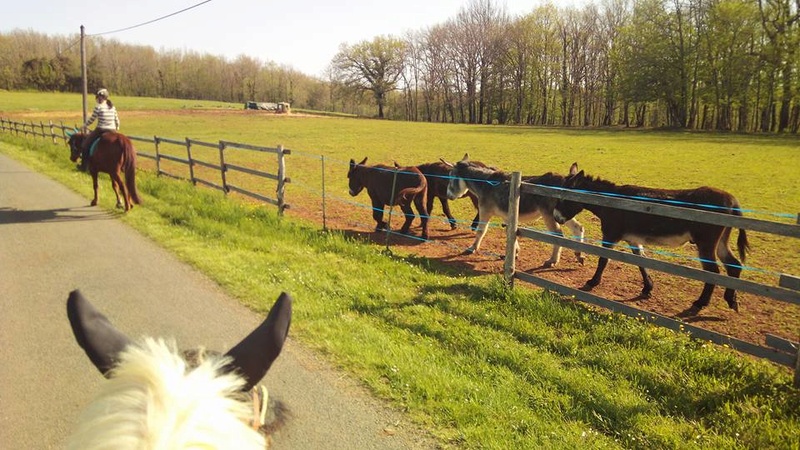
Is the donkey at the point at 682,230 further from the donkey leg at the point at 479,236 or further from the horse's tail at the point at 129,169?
the horse's tail at the point at 129,169

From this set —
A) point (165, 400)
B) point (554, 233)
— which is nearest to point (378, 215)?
point (554, 233)

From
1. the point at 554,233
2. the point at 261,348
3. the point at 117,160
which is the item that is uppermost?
the point at 117,160

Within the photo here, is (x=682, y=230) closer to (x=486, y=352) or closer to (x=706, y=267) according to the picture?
(x=706, y=267)

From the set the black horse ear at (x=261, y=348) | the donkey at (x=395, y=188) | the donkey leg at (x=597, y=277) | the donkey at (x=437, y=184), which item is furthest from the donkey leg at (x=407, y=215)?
the black horse ear at (x=261, y=348)

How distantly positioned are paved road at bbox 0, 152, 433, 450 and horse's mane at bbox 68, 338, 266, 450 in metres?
0.63

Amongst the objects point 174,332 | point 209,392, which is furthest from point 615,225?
point 209,392

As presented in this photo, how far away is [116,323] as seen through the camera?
4.80 m

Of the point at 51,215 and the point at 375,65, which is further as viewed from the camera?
the point at 375,65

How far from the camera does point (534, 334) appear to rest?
15.8 ft

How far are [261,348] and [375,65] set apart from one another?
8975 cm

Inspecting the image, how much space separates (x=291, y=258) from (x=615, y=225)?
4796 mm

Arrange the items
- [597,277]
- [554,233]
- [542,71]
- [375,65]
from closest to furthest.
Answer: [597,277] < [554,233] < [542,71] < [375,65]

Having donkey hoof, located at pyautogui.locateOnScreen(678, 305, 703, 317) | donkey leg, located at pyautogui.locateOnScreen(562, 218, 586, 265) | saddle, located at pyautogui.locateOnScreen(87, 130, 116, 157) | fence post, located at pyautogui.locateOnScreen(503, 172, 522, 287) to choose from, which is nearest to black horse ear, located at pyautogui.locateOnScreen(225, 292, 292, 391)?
fence post, located at pyautogui.locateOnScreen(503, 172, 522, 287)

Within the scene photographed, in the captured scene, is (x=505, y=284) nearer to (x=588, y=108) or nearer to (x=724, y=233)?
(x=724, y=233)
